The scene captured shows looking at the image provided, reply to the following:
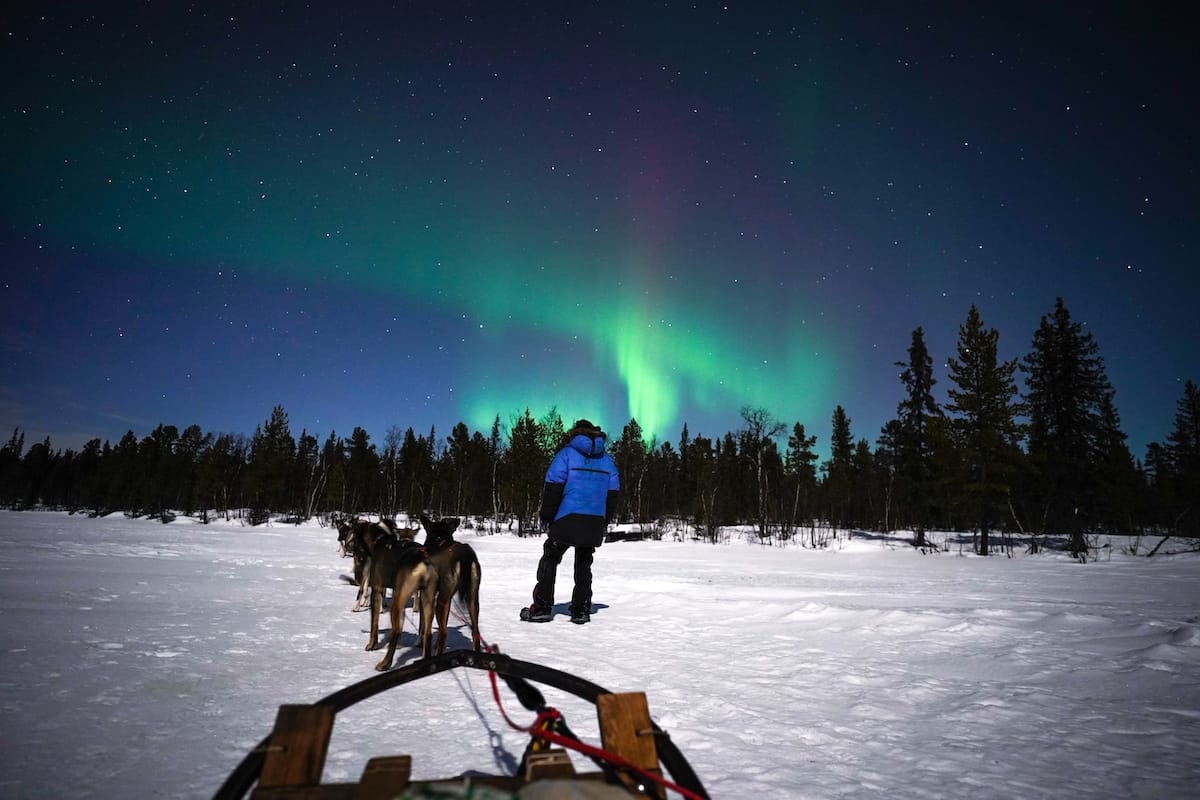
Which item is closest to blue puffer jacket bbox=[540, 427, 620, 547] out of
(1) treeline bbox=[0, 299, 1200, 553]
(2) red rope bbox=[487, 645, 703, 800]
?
(2) red rope bbox=[487, 645, 703, 800]

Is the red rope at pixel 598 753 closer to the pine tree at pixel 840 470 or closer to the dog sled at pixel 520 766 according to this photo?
the dog sled at pixel 520 766

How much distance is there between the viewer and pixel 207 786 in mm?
2303

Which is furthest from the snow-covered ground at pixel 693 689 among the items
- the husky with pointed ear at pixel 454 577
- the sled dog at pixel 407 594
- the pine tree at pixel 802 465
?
the pine tree at pixel 802 465

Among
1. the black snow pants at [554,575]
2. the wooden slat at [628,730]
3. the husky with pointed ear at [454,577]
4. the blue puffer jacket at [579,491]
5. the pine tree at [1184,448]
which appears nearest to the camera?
the wooden slat at [628,730]

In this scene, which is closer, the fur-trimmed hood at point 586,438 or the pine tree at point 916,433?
→ the fur-trimmed hood at point 586,438

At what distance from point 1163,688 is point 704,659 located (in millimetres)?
3544

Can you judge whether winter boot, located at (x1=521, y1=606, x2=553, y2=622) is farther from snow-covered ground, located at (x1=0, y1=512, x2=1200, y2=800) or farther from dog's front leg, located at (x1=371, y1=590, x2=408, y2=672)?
dog's front leg, located at (x1=371, y1=590, x2=408, y2=672)

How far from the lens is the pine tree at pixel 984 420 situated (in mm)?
26453

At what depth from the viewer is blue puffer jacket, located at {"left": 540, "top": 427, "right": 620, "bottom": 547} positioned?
6.67 m

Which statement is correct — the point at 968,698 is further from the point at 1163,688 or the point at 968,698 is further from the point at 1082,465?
the point at 1082,465

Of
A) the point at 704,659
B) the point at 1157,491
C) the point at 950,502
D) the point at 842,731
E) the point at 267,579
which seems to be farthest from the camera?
the point at 1157,491

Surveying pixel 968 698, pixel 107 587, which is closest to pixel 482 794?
pixel 968 698

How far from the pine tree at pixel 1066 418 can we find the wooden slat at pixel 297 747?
36602mm

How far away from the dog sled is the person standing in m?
4.98
